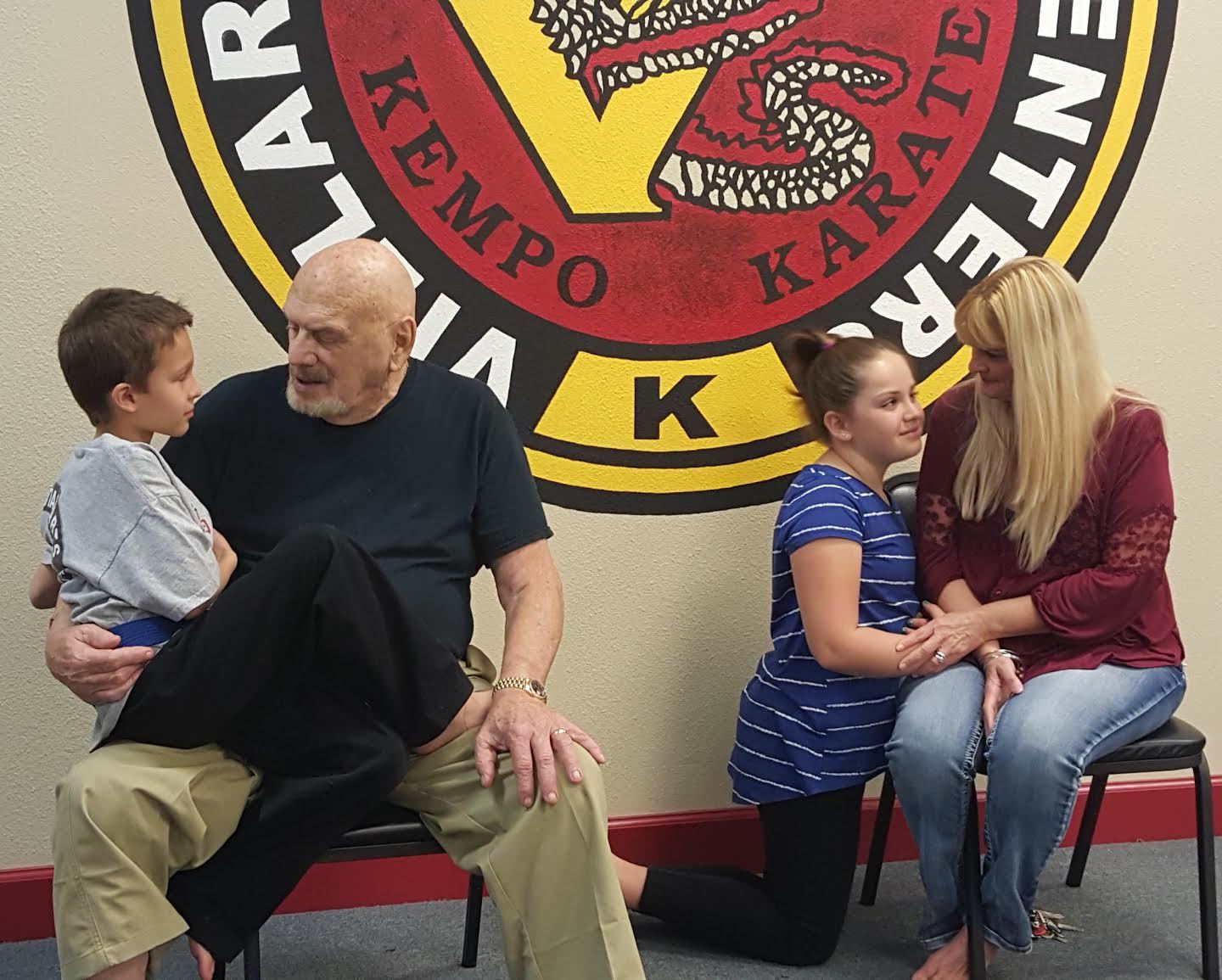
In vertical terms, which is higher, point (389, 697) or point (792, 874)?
point (389, 697)

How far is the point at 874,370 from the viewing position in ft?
7.98

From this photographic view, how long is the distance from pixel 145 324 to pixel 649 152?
106cm

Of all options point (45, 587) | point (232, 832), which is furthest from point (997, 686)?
point (45, 587)

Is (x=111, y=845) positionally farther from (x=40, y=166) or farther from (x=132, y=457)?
(x=40, y=166)

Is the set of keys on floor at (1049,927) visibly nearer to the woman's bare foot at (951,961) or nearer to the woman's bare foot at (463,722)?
the woman's bare foot at (951,961)

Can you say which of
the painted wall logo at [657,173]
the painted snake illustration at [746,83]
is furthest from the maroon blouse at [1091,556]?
the painted snake illustration at [746,83]

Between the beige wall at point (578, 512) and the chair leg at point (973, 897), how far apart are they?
641 mm

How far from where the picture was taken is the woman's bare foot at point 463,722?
81.5 inches

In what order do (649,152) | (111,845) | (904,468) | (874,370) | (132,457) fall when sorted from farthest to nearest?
1. (904,468)
2. (649,152)
3. (874,370)
4. (132,457)
5. (111,845)

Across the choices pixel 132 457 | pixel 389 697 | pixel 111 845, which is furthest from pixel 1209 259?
pixel 111 845

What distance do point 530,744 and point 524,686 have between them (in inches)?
5.1

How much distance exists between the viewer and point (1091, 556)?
242cm

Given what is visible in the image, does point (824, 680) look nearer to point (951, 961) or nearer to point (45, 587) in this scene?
point (951, 961)

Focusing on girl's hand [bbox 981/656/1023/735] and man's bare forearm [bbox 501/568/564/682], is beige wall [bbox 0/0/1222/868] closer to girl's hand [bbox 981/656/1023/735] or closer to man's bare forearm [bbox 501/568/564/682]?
man's bare forearm [bbox 501/568/564/682]
